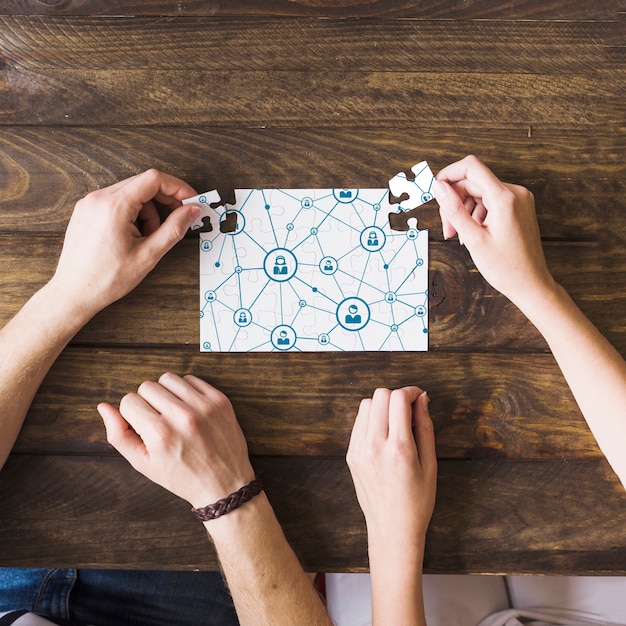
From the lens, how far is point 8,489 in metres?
0.98

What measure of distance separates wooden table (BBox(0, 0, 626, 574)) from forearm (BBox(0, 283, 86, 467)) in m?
0.04

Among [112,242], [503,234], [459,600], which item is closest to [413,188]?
[503,234]

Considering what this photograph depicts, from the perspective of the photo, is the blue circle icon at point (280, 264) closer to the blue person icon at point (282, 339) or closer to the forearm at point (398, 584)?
the blue person icon at point (282, 339)

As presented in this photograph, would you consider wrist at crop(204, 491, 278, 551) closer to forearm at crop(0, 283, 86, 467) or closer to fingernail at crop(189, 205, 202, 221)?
forearm at crop(0, 283, 86, 467)

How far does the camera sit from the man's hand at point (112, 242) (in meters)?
0.92

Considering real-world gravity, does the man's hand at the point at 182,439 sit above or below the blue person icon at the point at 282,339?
below

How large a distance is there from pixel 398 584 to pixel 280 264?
559mm

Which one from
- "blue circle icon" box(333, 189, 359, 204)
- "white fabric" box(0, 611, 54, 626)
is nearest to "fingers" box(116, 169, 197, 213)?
"blue circle icon" box(333, 189, 359, 204)

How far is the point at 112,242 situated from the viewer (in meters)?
0.91

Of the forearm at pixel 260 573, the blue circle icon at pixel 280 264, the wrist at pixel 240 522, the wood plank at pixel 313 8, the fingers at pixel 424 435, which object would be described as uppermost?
the wood plank at pixel 313 8

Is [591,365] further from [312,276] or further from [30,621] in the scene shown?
[30,621]

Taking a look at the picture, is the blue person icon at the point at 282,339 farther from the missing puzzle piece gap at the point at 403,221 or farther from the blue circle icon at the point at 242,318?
the missing puzzle piece gap at the point at 403,221

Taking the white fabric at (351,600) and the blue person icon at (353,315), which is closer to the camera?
the blue person icon at (353,315)

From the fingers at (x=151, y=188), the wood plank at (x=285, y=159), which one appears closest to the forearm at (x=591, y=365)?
the wood plank at (x=285, y=159)
